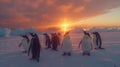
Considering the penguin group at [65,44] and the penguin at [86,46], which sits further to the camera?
the penguin at [86,46]

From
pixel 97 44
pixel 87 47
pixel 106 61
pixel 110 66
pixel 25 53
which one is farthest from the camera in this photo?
pixel 97 44

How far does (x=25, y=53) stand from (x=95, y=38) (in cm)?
434

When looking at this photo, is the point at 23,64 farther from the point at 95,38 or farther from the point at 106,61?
the point at 95,38

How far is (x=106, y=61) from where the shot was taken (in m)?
11.1

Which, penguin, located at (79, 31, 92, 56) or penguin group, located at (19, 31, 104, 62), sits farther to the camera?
penguin, located at (79, 31, 92, 56)

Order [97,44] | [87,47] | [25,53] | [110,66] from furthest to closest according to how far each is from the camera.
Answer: [97,44] → [25,53] → [87,47] → [110,66]

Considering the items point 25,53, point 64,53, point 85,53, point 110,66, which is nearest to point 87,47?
point 85,53

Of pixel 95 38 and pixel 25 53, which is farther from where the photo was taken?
pixel 95 38

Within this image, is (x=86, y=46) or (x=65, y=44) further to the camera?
(x=65, y=44)

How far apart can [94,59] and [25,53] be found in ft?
12.8

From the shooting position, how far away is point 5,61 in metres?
11.3

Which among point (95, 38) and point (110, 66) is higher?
point (95, 38)

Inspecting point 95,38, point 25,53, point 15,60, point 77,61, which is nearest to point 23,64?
A: point 15,60

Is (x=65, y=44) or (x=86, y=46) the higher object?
(x=65, y=44)
